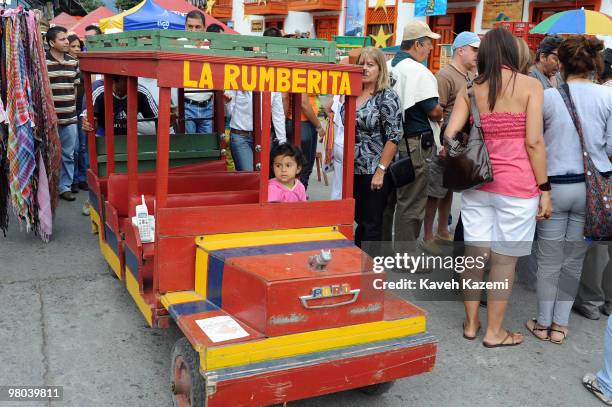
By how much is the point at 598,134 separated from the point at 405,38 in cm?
184

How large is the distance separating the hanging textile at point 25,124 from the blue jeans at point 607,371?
4.63 metres

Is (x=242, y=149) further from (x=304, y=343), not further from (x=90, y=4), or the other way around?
(x=90, y=4)

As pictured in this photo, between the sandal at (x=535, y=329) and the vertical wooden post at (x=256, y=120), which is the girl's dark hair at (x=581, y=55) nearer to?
the sandal at (x=535, y=329)

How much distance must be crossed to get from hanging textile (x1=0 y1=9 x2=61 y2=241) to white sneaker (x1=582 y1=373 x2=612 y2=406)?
4.55 metres

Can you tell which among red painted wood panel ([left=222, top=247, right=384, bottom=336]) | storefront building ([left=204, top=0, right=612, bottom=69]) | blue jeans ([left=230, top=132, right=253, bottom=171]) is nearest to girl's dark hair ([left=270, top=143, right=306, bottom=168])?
red painted wood panel ([left=222, top=247, right=384, bottom=336])

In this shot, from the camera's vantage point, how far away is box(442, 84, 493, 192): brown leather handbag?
354cm

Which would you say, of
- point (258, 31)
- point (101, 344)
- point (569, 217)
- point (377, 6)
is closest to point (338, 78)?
point (569, 217)

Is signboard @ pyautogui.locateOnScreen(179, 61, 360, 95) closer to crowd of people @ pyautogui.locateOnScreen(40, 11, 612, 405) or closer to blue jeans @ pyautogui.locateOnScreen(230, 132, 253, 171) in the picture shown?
crowd of people @ pyautogui.locateOnScreen(40, 11, 612, 405)

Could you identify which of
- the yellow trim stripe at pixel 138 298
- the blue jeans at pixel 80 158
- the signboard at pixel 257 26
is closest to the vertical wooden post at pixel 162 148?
the yellow trim stripe at pixel 138 298

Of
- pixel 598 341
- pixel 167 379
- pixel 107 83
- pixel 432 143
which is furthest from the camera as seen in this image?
A: pixel 432 143

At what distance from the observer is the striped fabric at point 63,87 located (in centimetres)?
689

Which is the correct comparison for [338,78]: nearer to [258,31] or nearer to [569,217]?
[569,217]

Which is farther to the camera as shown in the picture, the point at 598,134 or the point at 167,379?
Result: the point at 598,134

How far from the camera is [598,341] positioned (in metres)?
4.04
